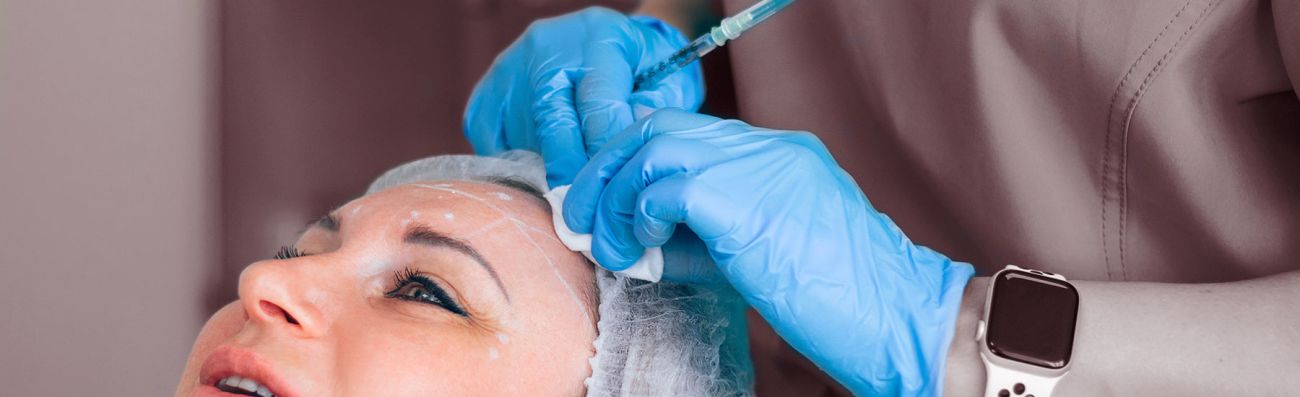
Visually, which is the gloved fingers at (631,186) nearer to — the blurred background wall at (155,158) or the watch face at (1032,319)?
the watch face at (1032,319)

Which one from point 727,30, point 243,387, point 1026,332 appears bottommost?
point 243,387

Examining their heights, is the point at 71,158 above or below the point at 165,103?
below

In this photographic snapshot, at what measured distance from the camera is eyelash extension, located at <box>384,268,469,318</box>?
3.26 feet

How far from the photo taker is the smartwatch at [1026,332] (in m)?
0.88

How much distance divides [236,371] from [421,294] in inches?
8.4

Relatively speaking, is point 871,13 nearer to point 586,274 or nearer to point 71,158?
point 586,274

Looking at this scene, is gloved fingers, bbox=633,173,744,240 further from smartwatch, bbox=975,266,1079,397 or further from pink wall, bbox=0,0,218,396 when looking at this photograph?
pink wall, bbox=0,0,218,396

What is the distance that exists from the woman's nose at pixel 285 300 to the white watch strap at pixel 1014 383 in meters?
0.72

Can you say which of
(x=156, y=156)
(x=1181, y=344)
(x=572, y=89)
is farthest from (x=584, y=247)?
(x=156, y=156)

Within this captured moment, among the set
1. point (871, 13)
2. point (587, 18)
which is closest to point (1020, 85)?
point (871, 13)

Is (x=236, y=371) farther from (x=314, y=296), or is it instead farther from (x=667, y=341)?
(x=667, y=341)

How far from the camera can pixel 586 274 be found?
109 centimetres

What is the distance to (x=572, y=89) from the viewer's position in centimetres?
138

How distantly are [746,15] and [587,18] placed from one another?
422mm
